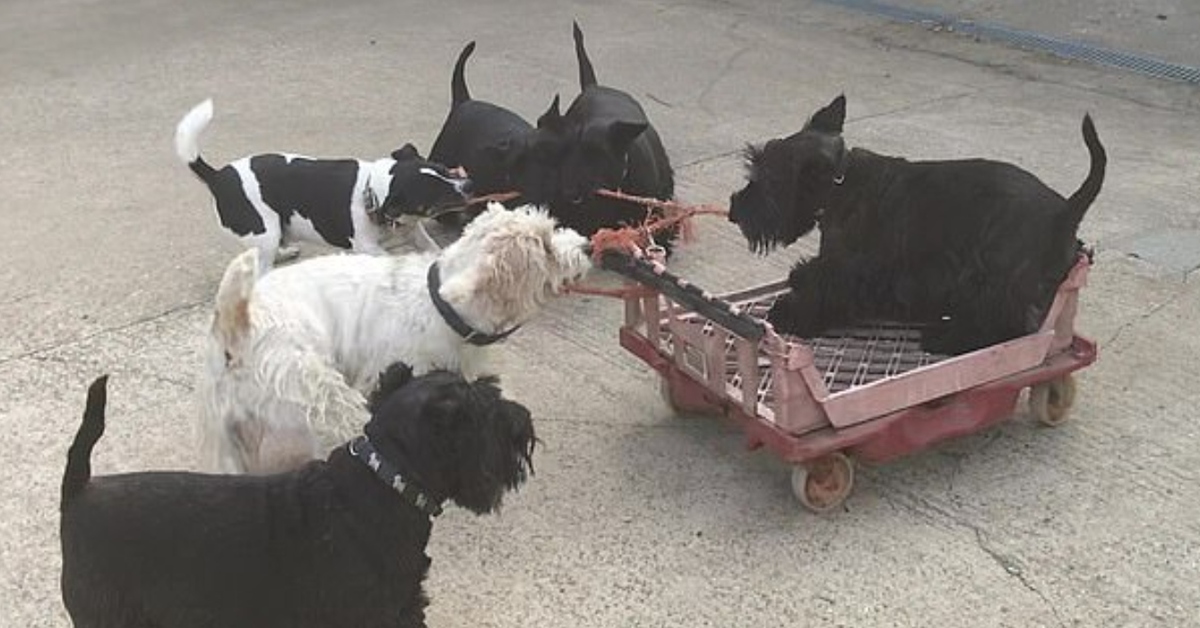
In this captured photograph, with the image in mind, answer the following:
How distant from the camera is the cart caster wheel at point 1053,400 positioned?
12.1ft

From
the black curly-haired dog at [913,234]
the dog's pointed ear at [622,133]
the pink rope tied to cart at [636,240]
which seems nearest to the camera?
the black curly-haired dog at [913,234]

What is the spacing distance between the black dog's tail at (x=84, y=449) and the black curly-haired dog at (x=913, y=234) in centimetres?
198

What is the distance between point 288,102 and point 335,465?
16.7 feet

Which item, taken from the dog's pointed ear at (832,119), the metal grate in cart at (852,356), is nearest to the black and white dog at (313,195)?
the metal grate in cart at (852,356)

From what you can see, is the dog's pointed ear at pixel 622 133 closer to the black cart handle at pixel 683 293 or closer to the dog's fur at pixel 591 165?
the dog's fur at pixel 591 165

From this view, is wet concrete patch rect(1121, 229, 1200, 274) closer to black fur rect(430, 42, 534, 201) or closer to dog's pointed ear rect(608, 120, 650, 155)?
dog's pointed ear rect(608, 120, 650, 155)

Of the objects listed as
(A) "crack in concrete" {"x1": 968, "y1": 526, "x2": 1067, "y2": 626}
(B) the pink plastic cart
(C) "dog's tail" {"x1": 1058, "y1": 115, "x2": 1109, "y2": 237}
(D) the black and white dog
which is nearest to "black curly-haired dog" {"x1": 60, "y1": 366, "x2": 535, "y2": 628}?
(B) the pink plastic cart

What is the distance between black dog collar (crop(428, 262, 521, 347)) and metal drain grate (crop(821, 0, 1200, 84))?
206 inches

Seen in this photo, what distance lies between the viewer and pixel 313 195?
14.8 ft

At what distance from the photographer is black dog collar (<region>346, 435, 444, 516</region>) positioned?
103 inches

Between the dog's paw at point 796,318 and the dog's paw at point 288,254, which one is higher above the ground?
the dog's paw at point 796,318

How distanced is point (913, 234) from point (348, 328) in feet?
5.24

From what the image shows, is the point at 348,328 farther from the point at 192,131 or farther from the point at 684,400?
the point at 192,131

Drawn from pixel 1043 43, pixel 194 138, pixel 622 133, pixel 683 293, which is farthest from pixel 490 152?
pixel 1043 43
